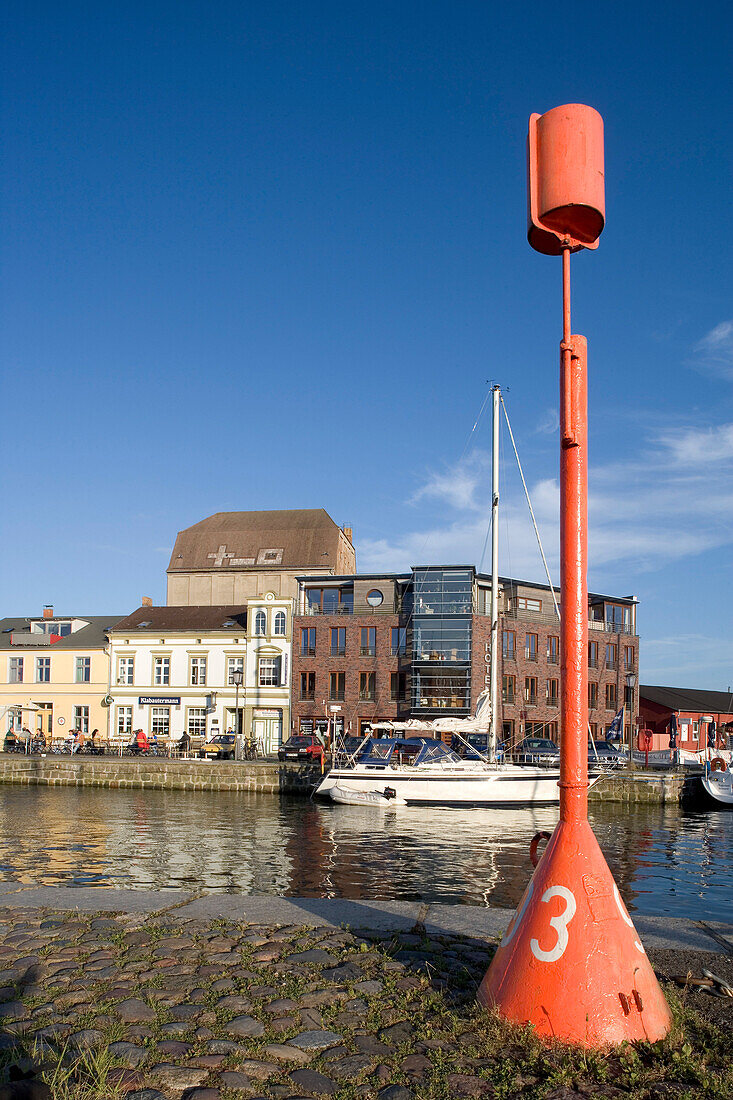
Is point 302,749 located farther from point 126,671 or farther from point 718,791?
point 126,671

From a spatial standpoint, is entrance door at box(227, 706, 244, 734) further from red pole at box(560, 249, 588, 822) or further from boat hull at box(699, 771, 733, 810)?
red pole at box(560, 249, 588, 822)

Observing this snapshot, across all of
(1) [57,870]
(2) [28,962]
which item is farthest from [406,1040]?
(1) [57,870]

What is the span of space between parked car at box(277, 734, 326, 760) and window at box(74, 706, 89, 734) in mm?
20957

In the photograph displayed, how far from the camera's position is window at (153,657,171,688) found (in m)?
58.5

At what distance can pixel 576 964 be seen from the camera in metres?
4.57

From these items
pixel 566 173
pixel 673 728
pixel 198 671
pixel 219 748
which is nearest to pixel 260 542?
pixel 198 671

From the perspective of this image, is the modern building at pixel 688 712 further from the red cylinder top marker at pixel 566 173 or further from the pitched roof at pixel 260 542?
the red cylinder top marker at pixel 566 173

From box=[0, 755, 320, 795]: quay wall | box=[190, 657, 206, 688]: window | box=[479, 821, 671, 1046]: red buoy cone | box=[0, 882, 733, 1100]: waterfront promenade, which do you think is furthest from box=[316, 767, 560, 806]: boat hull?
box=[479, 821, 671, 1046]: red buoy cone

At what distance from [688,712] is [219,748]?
39.7m

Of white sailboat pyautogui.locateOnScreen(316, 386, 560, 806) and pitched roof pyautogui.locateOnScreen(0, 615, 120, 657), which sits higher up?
pitched roof pyautogui.locateOnScreen(0, 615, 120, 657)

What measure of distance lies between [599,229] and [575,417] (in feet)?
4.17

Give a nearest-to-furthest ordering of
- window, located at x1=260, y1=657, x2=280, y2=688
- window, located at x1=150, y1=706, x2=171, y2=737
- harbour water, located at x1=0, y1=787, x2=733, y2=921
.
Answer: harbour water, located at x1=0, y1=787, x2=733, y2=921, window, located at x1=260, y1=657, x2=280, y2=688, window, located at x1=150, y1=706, x2=171, y2=737

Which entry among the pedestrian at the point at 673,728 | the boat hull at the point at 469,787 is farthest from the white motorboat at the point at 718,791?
the pedestrian at the point at 673,728

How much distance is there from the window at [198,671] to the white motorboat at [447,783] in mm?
24972
